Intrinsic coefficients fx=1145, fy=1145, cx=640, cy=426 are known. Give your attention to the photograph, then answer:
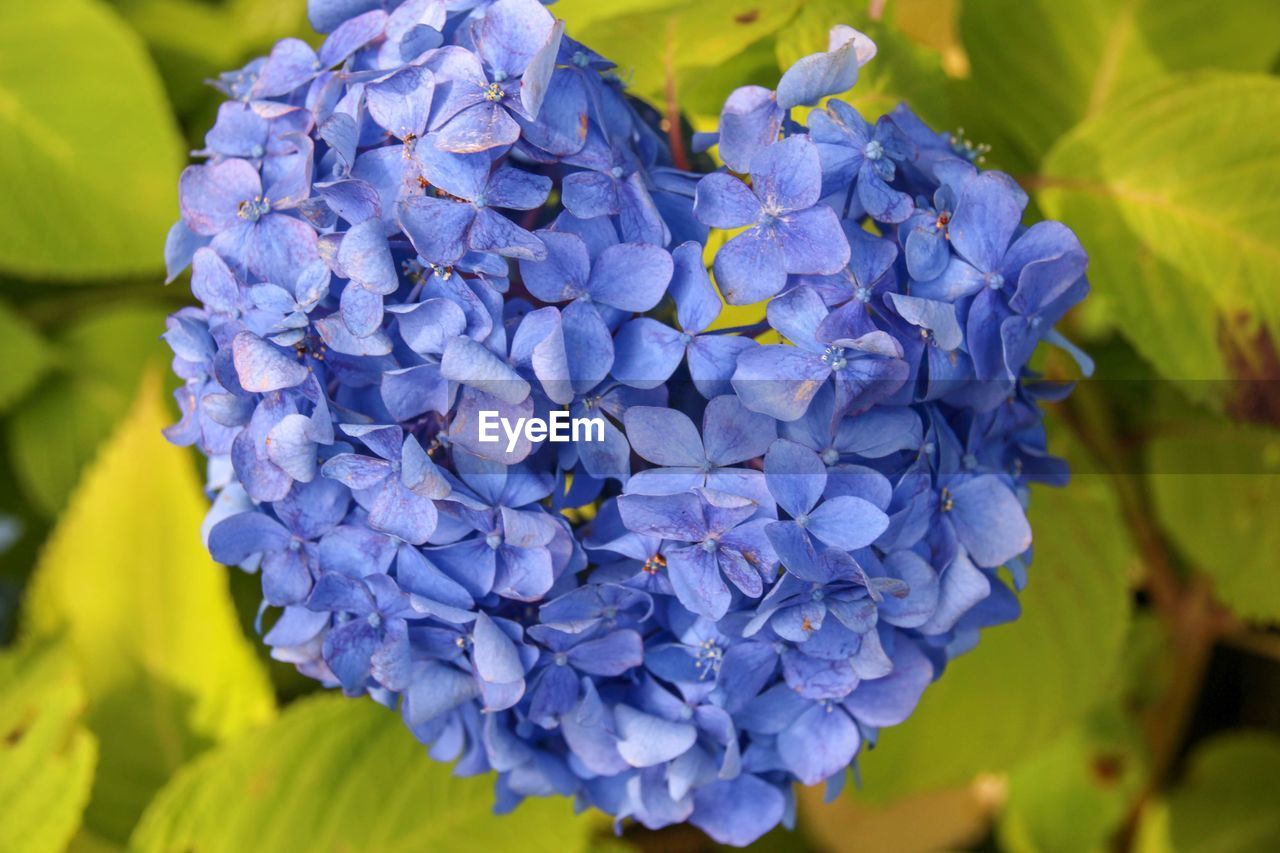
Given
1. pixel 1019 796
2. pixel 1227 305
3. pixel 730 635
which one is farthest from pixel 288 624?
pixel 1019 796

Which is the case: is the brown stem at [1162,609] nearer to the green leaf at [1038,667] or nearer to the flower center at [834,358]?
the green leaf at [1038,667]

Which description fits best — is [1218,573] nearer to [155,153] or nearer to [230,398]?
[230,398]

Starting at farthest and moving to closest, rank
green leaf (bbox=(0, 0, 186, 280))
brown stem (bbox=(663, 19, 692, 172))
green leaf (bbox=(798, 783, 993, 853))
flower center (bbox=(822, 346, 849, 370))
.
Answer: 1. green leaf (bbox=(798, 783, 993, 853))
2. green leaf (bbox=(0, 0, 186, 280))
3. brown stem (bbox=(663, 19, 692, 172))
4. flower center (bbox=(822, 346, 849, 370))

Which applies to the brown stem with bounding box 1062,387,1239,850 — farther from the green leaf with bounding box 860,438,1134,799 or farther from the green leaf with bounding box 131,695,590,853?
the green leaf with bounding box 131,695,590,853

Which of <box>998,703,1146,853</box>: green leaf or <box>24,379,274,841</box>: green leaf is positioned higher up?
<box>24,379,274,841</box>: green leaf

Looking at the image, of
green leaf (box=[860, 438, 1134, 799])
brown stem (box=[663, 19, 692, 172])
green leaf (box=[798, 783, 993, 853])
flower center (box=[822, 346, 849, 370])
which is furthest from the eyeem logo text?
green leaf (box=[798, 783, 993, 853])

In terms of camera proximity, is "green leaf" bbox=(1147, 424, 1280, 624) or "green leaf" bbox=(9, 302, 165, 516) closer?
"green leaf" bbox=(1147, 424, 1280, 624)

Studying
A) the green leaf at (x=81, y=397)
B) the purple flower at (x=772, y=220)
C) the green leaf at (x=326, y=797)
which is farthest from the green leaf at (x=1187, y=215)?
the green leaf at (x=81, y=397)
